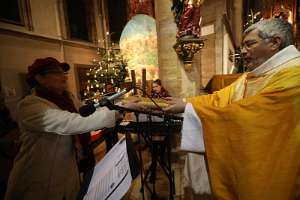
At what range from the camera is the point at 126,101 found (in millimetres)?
1053

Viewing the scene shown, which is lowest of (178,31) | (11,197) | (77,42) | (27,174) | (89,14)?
(11,197)

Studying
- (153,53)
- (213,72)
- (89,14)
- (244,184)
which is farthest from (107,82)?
(244,184)

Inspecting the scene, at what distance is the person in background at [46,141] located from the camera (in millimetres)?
1160

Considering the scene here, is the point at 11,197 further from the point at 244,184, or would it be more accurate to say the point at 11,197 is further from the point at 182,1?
the point at 182,1

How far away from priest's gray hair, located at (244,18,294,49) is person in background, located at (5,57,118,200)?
1034 millimetres

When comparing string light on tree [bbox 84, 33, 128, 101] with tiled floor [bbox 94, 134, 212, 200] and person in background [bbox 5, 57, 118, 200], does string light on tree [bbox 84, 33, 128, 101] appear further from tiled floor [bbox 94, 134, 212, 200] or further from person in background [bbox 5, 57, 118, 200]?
person in background [bbox 5, 57, 118, 200]

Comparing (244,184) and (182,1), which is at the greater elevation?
(182,1)

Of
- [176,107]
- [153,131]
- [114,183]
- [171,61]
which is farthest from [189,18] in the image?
[114,183]

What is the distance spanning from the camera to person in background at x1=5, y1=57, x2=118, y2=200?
1.16m

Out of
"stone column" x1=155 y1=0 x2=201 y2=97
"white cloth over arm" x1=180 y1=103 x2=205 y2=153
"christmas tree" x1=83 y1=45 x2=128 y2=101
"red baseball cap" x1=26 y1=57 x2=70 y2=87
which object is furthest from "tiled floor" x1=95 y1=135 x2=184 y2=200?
"christmas tree" x1=83 y1=45 x2=128 y2=101

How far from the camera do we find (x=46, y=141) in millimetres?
1314

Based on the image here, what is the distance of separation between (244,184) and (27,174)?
4.30 feet

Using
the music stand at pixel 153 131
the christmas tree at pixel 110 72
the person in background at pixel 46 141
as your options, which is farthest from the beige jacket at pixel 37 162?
the christmas tree at pixel 110 72

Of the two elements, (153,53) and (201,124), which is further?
(153,53)
